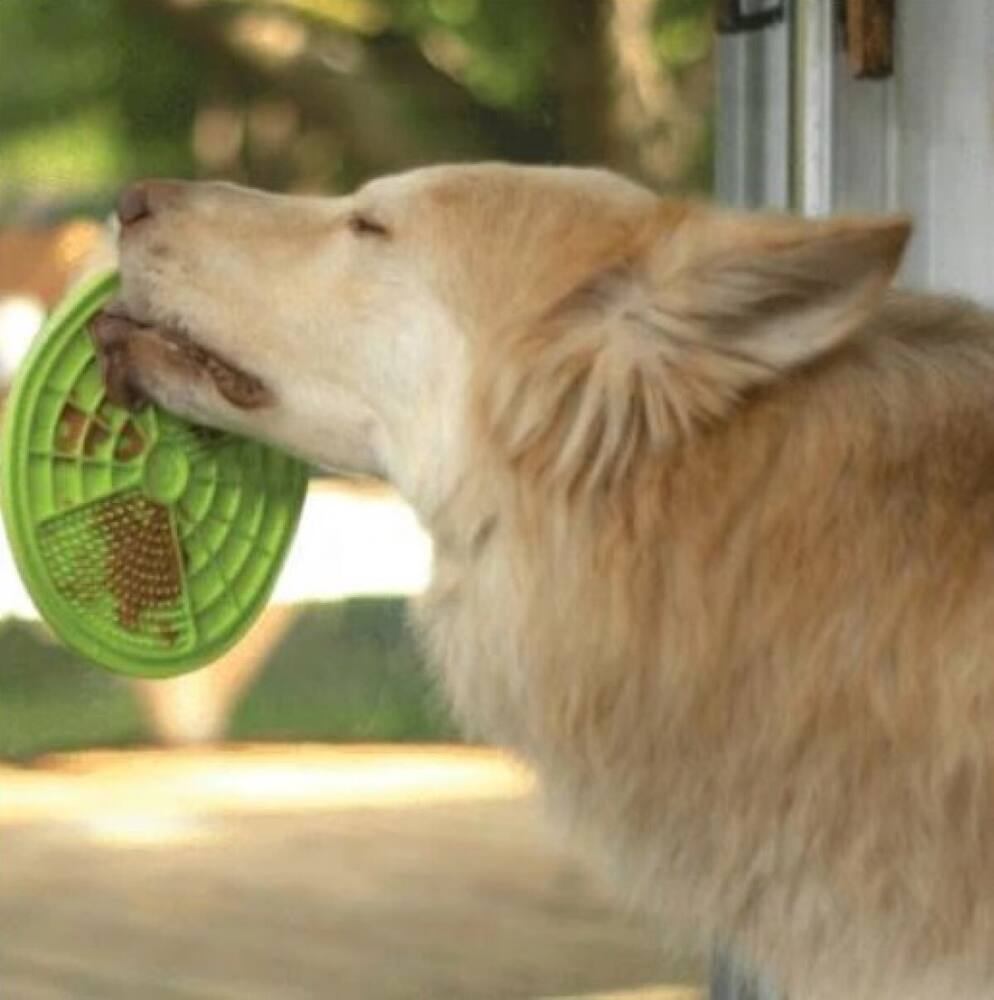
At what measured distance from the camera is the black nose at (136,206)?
324 centimetres

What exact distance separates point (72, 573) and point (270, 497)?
244mm

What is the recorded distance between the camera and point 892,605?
2936 mm

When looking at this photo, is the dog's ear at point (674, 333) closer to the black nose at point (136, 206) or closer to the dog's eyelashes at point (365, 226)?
the dog's eyelashes at point (365, 226)

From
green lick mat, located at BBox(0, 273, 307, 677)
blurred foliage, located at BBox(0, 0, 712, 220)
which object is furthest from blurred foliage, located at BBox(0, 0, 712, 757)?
green lick mat, located at BBox(0, 273, 307, 677)

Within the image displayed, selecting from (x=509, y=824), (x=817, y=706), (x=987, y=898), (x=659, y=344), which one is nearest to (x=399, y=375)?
(x=659, y=344)

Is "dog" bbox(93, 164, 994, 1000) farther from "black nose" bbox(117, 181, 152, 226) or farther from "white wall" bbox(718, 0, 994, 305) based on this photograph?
"white wall" bbox(718, 0, 994, 305)

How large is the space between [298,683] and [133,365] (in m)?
1.00

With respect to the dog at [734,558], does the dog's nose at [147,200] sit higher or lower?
Result: higher

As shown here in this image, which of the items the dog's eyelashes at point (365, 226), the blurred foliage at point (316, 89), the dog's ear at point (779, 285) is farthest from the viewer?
the blurred foliage at point (316, 89)

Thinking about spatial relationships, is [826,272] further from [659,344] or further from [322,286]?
[322,286]

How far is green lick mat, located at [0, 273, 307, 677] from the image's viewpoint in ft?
11.1

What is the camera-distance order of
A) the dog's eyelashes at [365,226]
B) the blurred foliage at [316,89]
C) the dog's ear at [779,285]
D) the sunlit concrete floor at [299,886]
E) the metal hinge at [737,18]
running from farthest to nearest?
the metal hinge at [737,18] → the sunlit concrete floor at [299,886] → the blurred foliage at [316,89] → the dog's eyelashes at [365,226] → the dog's ear at [779,285]

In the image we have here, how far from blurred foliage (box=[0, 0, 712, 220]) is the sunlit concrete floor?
2.48ft

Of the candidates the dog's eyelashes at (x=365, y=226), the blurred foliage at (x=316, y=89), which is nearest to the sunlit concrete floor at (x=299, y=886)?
the blurred foliage at (x=316, y=89)
